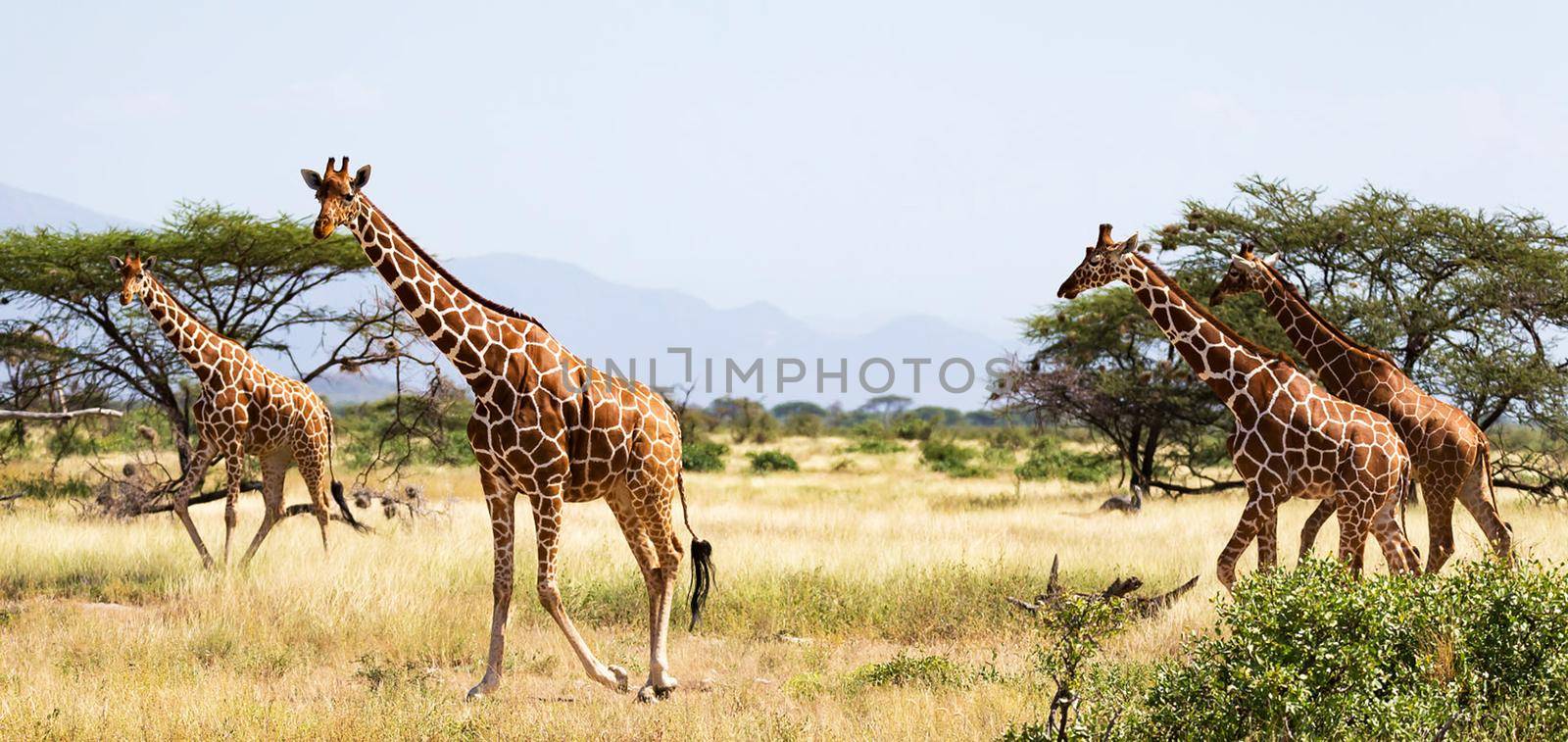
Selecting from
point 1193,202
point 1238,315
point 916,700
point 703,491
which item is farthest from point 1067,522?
point 916,700

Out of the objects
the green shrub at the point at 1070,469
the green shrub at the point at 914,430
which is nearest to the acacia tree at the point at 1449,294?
the green shrub at the point at 1070,469

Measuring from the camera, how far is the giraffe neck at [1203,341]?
24.3 feet

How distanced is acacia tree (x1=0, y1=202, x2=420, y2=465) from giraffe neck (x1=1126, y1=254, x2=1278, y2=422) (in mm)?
10828

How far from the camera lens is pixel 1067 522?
16.1m

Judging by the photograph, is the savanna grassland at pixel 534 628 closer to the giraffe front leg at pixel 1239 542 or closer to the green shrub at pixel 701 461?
the giraffe front leg at pixel 1239 542

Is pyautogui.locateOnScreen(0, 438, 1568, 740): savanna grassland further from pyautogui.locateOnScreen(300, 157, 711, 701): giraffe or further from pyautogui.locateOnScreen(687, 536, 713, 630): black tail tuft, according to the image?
pyautogui.locateOnScreen(300, 157, 711, 701): giraffe

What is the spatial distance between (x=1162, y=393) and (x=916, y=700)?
14766mm

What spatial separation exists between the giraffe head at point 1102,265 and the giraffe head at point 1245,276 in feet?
3.77

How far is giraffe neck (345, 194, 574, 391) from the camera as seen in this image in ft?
22.3

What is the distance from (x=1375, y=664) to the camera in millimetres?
5223

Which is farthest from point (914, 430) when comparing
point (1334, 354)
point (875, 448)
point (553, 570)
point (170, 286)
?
point (553, 570)

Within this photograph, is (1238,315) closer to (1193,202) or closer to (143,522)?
(1193,202)

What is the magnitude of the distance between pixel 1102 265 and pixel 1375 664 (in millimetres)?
2954

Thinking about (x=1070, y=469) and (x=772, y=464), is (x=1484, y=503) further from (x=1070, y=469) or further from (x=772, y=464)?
(x=772, y=464)
